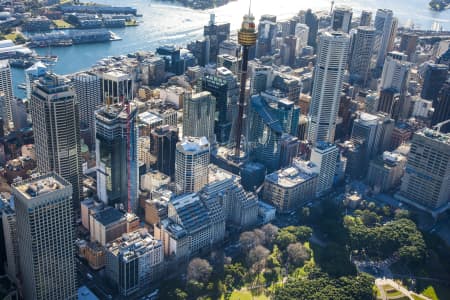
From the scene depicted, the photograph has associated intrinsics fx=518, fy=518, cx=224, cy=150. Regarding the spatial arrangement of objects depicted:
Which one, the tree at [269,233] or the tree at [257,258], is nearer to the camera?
the tree at [257,258]

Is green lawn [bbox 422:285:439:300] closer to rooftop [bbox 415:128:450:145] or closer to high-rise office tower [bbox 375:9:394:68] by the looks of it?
rooftop [bbox 415:128:450:145]

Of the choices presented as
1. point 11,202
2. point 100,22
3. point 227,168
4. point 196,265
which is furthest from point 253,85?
point 100,22

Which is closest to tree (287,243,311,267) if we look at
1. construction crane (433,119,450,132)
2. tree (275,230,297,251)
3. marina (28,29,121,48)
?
tree (275,230,297,251)

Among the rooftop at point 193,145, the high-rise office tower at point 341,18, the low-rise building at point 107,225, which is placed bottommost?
the low-rise building at point 107,225

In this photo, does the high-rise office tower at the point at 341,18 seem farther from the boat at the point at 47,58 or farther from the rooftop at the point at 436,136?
the boat at the point at 47,58

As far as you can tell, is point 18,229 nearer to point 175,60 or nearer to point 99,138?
point 99,138

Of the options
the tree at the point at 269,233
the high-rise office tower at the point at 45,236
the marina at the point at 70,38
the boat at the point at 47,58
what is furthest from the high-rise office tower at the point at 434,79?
the high-rise office tower at the point at 45,236
